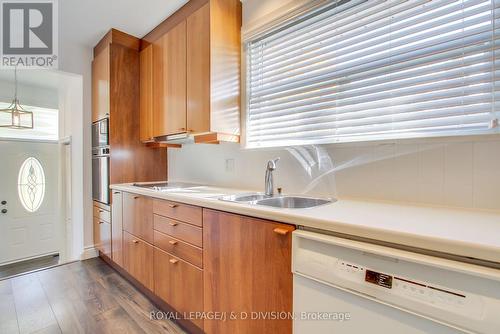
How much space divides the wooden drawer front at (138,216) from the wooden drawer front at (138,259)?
0.21ft

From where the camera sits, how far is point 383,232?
76 cm

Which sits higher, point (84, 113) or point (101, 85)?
point (101, 85)

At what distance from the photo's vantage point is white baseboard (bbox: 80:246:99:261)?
2775mm

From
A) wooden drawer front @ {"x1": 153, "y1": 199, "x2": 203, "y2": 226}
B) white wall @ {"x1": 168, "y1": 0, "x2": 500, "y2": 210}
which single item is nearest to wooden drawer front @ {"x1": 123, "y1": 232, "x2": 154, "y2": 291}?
wooden drawer front @ {"x1": 153, "y1": 199, "x2": 203, "y2": 226}

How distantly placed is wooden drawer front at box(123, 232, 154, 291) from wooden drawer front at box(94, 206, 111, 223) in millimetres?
440

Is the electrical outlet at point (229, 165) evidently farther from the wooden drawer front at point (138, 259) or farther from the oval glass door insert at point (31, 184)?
the oval glass door insert at point (31, 184)

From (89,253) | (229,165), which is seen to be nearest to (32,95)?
(89,253)

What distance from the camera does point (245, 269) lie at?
1157 mm

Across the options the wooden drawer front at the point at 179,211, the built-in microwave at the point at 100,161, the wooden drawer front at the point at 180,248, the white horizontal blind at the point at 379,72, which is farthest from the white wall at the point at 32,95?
the white horizontal blind at the point at 379,72

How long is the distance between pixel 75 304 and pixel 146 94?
6.57 feet

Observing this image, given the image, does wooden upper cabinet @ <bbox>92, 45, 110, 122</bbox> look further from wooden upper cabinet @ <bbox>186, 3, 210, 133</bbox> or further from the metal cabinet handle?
the metal cabinet handle

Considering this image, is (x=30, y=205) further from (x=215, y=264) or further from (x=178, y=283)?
(x=215, y=264)

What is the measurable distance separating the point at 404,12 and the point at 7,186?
5197mm

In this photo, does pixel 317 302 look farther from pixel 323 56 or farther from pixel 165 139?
pixel 165 139
